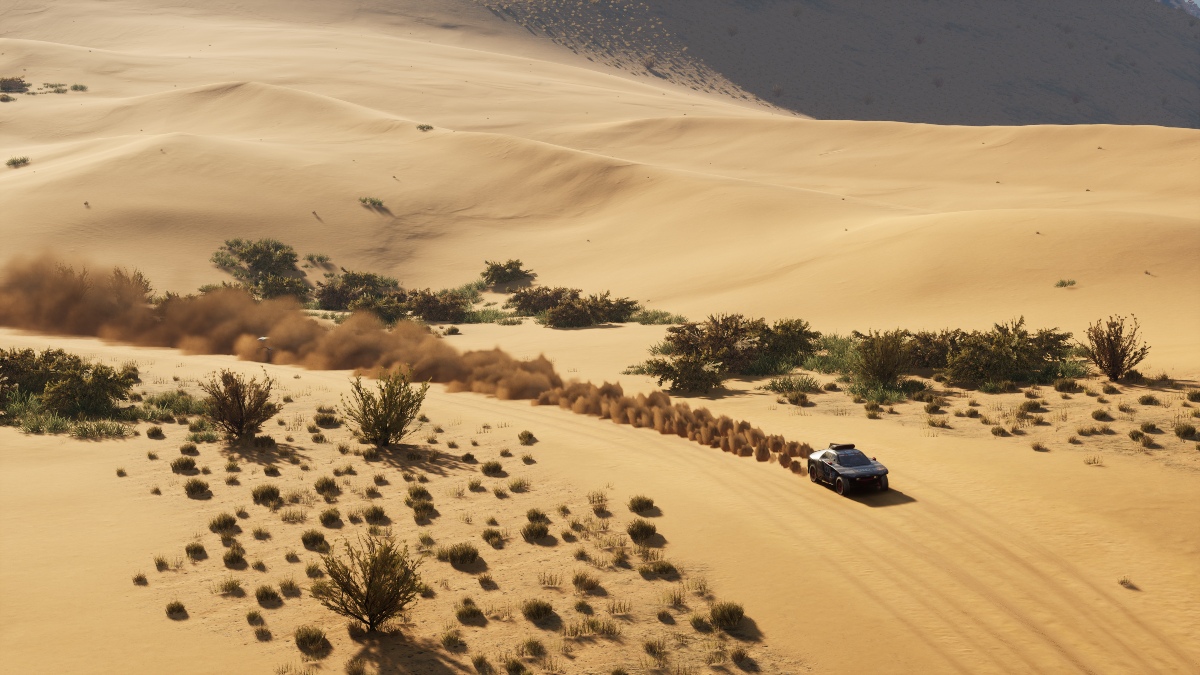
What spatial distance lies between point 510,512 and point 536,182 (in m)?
39.9

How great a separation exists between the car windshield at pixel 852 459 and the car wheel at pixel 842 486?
0.30 metres

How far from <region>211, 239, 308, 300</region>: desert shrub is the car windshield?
28.6 m

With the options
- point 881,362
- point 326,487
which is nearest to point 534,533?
point 326,487

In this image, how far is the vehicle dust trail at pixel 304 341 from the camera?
18.9 meters

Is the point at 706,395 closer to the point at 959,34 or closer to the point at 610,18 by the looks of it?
the point at 610,18

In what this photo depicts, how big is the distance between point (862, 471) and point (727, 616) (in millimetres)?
4539

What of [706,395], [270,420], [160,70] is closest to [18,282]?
[270,420]

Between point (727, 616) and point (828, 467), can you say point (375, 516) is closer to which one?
point (727, 616)

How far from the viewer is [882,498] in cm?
1391

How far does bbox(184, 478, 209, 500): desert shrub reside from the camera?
1466 cm

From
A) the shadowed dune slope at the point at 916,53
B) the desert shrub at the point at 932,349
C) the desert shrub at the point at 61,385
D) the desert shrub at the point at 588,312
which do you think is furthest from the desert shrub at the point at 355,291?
the shadowed dune slope at the point at 916,53

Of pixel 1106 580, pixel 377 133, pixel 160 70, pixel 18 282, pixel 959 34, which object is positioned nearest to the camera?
pixel 1106 580

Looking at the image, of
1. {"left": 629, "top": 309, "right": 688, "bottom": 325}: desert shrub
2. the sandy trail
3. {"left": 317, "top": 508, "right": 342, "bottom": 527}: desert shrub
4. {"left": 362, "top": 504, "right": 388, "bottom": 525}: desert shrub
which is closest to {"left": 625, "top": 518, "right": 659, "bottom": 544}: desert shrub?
the sandy trail

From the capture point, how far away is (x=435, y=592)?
11211 millimetres
